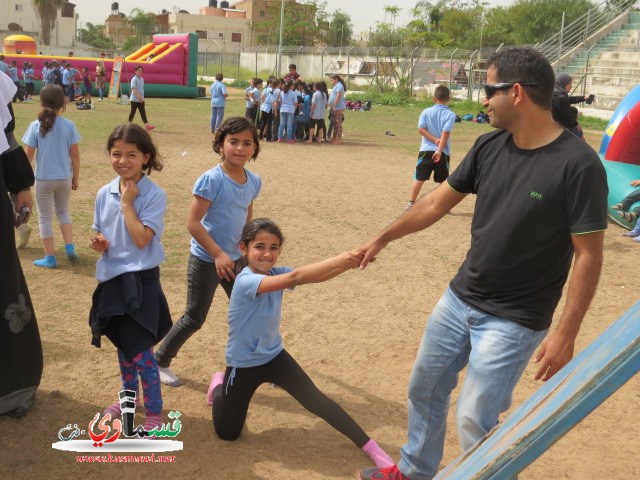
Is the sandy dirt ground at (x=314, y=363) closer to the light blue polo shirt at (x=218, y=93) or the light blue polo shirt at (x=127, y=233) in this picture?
the light blue polo shirt at (x=127, y=233)

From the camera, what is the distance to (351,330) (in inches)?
232

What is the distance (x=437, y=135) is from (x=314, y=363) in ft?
19.2

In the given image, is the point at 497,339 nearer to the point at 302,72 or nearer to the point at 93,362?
the point at 93,362

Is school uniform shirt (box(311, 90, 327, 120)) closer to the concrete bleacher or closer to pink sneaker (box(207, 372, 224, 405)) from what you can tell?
pink sneaker (box(207, 372, 224, 405))

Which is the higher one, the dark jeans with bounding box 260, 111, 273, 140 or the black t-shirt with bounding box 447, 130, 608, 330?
the black t-shirt with bounding box 447, 130, 608, 330

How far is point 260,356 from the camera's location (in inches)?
156

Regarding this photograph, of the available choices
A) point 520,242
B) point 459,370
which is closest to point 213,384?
point 459,370

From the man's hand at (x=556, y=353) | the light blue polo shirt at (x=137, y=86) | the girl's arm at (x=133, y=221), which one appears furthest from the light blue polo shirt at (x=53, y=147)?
the light blue polo shirt at (x=137, y=86)

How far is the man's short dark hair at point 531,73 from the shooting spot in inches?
119

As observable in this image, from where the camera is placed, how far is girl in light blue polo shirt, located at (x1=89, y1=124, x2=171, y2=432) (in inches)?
154

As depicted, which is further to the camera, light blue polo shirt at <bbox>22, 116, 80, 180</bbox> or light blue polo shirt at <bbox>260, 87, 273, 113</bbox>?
light blue polo shirt at <bbox>260, 87, 273, 113</bbox>

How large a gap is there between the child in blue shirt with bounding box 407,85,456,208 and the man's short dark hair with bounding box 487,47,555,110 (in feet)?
22.5

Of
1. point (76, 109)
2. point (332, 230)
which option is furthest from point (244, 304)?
point (76, 109)

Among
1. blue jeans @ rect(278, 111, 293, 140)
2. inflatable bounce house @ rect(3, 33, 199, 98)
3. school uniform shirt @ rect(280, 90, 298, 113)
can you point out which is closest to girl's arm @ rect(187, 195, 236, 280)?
school uniform shirt @ rect(280, 90, 298, 113)
